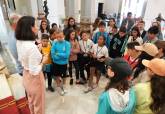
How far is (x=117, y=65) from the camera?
1.16m

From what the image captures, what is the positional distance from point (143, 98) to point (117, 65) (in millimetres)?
322

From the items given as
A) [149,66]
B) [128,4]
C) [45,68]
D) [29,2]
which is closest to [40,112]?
[45,68]

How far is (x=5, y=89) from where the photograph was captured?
202 centimetres

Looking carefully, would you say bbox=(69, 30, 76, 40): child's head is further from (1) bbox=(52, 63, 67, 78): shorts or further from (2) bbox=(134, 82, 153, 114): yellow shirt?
(2) bbox=(134, 82, 153, 114): yellow shirt

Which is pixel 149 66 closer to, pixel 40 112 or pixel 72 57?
pixel 40 112

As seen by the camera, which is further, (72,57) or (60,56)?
(72,57)

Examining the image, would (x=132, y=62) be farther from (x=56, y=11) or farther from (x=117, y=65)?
(x=56, y=11)

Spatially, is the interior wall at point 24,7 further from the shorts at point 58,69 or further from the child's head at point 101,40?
the child's head at point 101,40

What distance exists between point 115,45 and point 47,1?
307 cm

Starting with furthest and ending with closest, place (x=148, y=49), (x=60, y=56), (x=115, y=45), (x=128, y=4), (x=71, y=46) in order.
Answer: (x=128, y=4), (x=115, y=45), (x=71, y=46), (x=60, y=56), (x=148, y=49)

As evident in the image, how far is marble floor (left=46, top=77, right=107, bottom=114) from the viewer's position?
8.00ft

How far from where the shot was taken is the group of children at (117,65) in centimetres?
116

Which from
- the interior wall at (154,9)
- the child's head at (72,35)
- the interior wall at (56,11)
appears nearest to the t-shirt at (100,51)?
the child's head at (72,35)

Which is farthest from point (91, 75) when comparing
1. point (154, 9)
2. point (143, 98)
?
point (154, 9)
